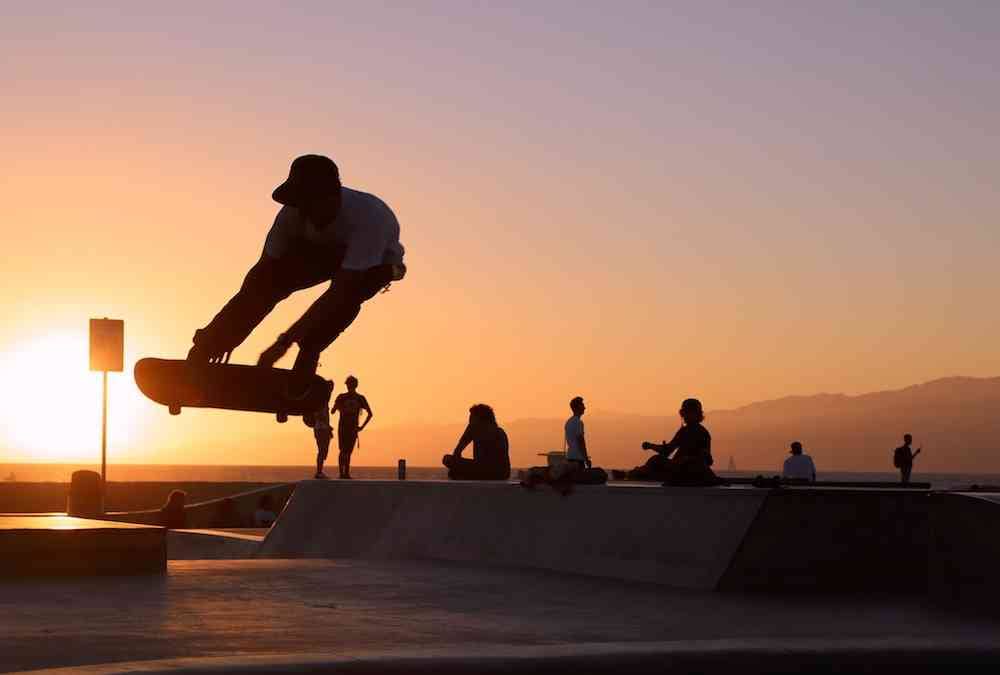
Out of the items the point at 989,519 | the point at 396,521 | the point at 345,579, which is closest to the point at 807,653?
the point at 989,519

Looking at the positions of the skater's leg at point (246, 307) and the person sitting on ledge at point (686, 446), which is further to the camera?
the person sitting on ledge at point (686, 446)

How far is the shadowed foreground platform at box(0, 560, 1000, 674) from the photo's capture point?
6070 mm

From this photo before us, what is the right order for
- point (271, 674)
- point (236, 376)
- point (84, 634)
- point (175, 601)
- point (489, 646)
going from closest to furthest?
point (271, 674), point (489, 646), point (84, 634), point (175, 601), point (236, 376)

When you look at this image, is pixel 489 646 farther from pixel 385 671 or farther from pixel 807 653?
pixel 807 653

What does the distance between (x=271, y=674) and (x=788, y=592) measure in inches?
204

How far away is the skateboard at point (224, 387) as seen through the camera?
9609 millimetres

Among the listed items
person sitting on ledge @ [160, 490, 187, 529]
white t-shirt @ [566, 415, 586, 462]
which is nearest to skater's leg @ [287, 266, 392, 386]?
white t-shirt @ [566, 415, 586, 462]

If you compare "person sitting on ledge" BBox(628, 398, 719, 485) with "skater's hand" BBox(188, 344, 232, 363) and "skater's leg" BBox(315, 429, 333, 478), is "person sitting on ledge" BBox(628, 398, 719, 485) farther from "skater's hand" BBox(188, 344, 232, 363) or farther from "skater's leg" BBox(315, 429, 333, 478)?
"skater's leg" BBox(315, 429, 333, 478)

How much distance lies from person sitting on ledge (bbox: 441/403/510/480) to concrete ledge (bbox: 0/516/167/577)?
5321mm

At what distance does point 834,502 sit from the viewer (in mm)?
9945

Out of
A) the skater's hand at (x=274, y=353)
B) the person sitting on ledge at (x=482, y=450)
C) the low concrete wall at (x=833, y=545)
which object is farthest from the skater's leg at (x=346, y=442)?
the low concrete wall at (x=833, y=545)

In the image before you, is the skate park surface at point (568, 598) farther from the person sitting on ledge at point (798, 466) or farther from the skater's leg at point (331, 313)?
the person sitting on ledge at point (798, 466)

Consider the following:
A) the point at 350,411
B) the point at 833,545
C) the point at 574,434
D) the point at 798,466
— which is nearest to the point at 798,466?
the point at 798,466

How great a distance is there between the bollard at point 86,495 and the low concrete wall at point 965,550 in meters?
14.4
